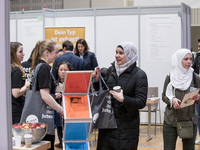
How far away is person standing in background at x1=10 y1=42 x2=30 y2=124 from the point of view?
9.39ft

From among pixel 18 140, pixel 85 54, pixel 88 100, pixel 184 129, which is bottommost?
pixel 184 129

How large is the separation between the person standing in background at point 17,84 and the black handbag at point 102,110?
0.58 m

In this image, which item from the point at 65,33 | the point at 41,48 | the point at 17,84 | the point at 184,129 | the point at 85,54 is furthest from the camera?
the point at 65,33

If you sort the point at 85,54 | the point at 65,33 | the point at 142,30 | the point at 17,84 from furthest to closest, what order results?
1. the point at 142,30
2. the point at 65,33
3. the point at 85,54
4. the point at 17,84

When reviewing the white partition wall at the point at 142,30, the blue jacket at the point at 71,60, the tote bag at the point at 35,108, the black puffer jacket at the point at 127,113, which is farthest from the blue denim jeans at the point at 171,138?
the white partition wall at the point at 142,30

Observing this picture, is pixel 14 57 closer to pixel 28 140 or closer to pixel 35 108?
pixel 35 108

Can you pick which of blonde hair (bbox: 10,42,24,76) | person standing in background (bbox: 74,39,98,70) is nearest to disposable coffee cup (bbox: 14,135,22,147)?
blonde hair (bbox: 10,42,24,76)

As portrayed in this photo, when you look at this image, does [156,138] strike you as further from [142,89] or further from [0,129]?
[0,129]

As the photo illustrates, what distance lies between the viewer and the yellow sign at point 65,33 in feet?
22.5

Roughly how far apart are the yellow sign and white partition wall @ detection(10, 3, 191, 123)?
0.57 meters

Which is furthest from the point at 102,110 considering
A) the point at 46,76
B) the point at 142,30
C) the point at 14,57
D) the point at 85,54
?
the point at 142,30

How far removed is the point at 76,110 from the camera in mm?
2496

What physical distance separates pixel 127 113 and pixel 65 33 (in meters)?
4.59

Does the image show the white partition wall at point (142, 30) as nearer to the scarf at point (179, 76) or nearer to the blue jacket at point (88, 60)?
the blue jacket at point (88, 60)
